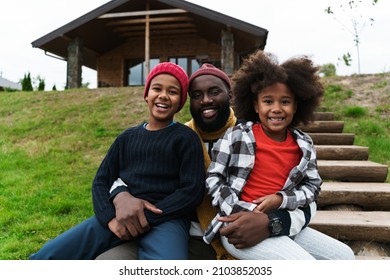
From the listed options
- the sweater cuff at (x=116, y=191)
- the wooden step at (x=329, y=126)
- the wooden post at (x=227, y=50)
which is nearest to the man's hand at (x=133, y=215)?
the sweater cuff at (x=116, y=191)

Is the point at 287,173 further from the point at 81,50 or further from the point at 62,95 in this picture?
the point at 81,50

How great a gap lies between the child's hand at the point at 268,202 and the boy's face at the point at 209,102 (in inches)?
24.5

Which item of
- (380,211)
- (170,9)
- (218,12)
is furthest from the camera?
(170,9)

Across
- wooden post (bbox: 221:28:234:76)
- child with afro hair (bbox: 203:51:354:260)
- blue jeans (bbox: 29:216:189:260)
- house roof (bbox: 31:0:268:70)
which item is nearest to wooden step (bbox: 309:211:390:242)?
child with afro hair (bbox: 203:51:354:260)

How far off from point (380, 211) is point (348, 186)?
36 centimetres

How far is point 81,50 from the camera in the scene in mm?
14633

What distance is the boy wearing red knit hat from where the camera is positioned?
1.86m

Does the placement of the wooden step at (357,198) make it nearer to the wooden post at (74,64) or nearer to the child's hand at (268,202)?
the child's hand at (268,202)

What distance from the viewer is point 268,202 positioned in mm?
1804

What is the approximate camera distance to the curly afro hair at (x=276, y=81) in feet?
6.67

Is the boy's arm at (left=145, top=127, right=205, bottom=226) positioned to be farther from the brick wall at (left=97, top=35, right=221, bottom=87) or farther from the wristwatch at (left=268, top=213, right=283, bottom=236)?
the brick wall at (left=97, top=35, right=221, bottom=87)

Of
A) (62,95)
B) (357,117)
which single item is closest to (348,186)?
(357,117)

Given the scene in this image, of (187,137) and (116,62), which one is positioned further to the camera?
(116,62)

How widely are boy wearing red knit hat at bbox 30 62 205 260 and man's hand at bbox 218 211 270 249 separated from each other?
0.27 m
